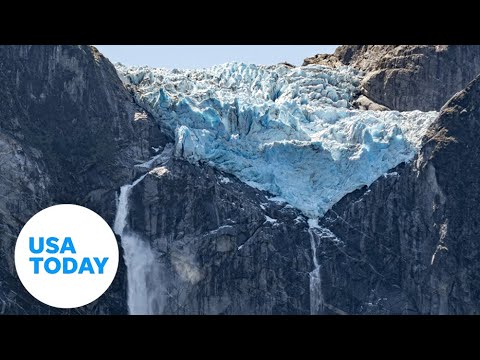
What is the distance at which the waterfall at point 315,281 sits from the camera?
13825 centimetres

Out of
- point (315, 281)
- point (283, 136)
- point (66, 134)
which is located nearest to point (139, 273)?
point (66, 134)

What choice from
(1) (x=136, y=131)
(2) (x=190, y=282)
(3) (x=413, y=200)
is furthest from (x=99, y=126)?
(3) (x=413, y=200)

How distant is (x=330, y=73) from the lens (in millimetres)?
152625

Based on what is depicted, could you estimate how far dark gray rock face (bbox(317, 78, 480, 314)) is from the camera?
452 feet

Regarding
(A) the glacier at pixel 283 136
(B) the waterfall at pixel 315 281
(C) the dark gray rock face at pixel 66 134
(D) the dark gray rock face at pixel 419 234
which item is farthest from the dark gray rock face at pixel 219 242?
(C) the dark gray rock face at pixel 66 134

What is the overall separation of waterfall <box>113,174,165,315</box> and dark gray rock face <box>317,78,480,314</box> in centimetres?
1180

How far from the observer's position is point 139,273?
137750mm

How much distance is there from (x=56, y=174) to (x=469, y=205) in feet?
95.3

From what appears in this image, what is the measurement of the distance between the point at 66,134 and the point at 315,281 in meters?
20.4

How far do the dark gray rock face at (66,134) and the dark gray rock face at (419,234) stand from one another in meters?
15.1

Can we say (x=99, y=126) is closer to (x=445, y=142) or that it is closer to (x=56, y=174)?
(x=56, y=174)

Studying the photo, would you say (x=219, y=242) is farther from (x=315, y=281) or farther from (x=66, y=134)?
(x=66, y=134)

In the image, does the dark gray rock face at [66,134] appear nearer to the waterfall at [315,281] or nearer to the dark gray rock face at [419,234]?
the waterfall at [315,281]

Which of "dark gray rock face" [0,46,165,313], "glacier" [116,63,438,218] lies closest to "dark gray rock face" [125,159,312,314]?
"glacier" [116,63,438,218]
